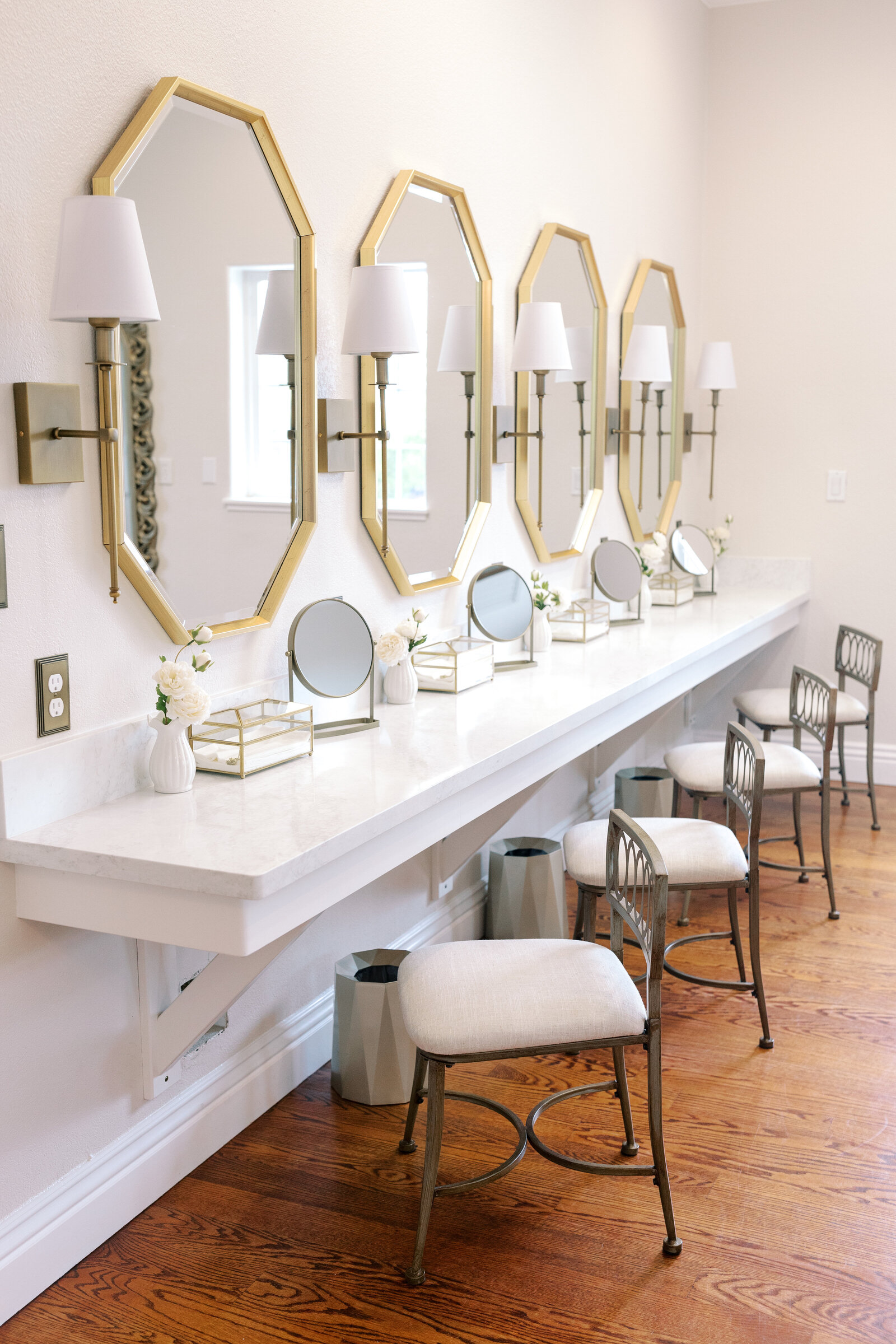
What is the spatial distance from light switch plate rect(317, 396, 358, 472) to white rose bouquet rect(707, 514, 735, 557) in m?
2.50

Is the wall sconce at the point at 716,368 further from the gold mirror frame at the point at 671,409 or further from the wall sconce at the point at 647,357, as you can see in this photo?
the wall sconce at the point at 647,357

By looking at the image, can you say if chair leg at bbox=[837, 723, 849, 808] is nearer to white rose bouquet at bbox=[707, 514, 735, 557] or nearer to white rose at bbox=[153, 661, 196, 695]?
white rose bouquet at bbox=[707, 514, 735, 557]

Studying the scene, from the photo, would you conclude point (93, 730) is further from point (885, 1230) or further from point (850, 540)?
point (850, 540)

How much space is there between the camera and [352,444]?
246 cm

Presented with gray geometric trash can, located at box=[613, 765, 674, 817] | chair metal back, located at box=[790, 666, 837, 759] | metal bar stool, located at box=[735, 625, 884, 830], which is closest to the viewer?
chair metal back, located at box=[790, 666, 837, 759]

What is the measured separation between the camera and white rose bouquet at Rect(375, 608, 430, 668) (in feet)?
8.04

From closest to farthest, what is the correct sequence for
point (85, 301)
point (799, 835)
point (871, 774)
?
point (85, 301), point (799, 835), point (871, 774)

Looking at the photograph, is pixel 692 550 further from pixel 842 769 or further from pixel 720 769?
pixel 720 769

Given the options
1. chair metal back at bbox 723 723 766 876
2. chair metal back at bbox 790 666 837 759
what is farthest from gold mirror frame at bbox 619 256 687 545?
chair metal back at bbox 723 723 766 876

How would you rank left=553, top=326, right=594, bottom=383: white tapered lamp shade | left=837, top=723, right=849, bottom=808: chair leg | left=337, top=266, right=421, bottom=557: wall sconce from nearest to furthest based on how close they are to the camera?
left=337, top=266, right=421, bottom=557: wall sconce
left=553, top=326, right=594, bottom=383: white tapered lamp shade
left=837, top=723, right=849, bottom=808: chair leg

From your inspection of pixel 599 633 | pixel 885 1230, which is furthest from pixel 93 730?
pixel 599 633

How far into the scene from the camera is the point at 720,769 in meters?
3.08

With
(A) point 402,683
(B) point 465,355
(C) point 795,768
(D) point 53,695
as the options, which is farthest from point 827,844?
(D) point 53,695

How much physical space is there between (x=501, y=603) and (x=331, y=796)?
4.01 ft
